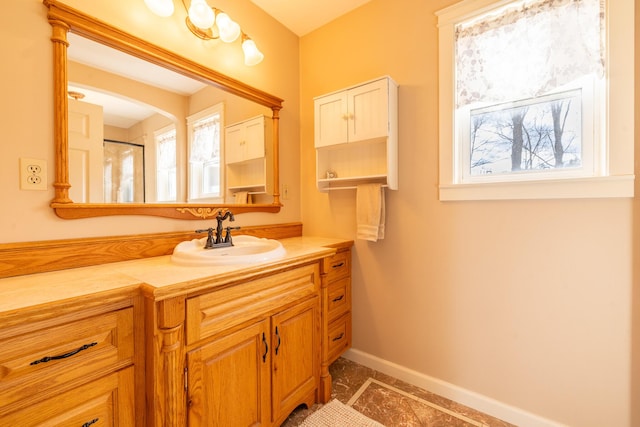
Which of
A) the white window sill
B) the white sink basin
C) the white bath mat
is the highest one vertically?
the white window sill

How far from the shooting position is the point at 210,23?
150cm

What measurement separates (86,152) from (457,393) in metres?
2.24

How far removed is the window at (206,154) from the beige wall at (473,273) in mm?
808

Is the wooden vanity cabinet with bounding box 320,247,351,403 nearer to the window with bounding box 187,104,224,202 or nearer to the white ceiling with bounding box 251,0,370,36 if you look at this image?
the window with bounding box 187,104,224,202

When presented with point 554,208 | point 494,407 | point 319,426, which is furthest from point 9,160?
point 494,407

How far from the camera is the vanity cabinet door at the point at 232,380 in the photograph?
37.9 inches

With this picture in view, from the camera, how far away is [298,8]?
1.92 metres

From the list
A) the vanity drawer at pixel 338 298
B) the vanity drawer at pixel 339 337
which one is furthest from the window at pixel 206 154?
the vanity drawer at pixel 339 337

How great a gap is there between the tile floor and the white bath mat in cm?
4

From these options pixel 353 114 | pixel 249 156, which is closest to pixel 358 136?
pixel 353 114

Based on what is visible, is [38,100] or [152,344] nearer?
[152,344]

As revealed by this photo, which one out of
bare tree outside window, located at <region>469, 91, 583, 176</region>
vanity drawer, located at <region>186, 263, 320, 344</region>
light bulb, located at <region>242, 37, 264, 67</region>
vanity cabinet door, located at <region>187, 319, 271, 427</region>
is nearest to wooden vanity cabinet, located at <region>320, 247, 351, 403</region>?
vanity drawer, located at <region>186, 263, 320, 344</region>

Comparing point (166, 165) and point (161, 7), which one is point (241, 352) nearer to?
point (166, 165)

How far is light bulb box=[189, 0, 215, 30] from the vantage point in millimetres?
1424
